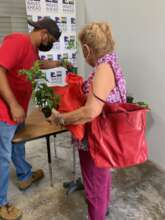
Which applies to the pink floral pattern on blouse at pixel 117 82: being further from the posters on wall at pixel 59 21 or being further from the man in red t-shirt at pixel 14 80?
the posters on wall at pixel 59 21

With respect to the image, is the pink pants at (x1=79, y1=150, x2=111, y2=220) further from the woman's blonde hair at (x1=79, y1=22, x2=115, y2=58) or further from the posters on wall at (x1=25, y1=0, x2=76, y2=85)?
the posters on wall at (x1=25, y1=0, x2=76, y2=85)

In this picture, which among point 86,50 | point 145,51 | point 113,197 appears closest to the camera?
point 86,50

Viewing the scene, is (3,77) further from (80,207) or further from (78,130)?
(80,207)

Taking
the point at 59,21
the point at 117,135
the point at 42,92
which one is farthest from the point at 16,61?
the point at 59,21

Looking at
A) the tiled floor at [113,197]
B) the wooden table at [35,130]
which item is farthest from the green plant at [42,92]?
the tiled floor at [113,197]

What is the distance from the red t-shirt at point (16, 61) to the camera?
148 cm

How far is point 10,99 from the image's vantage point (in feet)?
5.15

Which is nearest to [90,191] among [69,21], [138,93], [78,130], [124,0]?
[78,130]

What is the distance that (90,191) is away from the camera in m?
1.47

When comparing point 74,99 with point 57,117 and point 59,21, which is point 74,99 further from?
point 59,21

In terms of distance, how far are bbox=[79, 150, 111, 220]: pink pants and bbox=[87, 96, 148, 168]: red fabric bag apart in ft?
0.51

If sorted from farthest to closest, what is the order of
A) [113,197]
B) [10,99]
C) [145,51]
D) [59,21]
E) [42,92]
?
Answer: [59,21] < [145,51] < [113,197] < [10,99] < [42,92]

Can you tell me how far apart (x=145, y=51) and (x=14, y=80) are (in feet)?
4.16

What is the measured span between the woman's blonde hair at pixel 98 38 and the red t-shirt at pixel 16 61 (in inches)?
18.0
